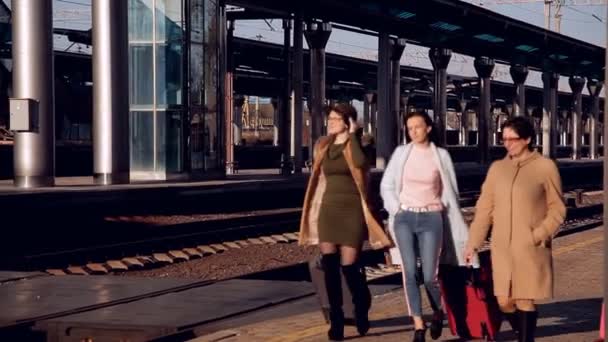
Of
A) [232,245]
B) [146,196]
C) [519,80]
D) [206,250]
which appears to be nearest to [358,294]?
[206,250]

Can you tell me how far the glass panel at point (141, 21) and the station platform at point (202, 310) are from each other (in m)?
20.2

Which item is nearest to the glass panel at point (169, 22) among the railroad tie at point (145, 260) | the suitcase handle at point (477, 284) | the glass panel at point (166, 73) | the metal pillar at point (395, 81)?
the glass panel at point (166, 73)

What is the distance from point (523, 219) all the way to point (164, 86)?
26.3 meters

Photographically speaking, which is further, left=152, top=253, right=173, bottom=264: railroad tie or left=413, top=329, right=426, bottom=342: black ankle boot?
left=152, top=253, right=173, bottom=264: railroad tie

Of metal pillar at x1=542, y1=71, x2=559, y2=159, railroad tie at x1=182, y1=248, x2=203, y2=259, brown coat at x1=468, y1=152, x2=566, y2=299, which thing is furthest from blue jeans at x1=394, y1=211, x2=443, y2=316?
metal pillar at x1=542, y1=71, x2=559, y2=159

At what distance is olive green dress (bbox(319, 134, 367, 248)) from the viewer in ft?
28.9

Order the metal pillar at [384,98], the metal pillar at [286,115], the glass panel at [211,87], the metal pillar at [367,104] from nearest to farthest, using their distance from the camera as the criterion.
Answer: the glass panel at [211,87]
the metal pillar at [286,115]
the metal pillar at [384,98]
the metal pillar at [367,104]

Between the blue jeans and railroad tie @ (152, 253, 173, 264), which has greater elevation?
the blue jeans

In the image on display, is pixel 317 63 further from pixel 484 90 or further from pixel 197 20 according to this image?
pixel 484 90

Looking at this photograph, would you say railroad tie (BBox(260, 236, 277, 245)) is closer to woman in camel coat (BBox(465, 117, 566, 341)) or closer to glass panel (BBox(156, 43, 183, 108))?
glass panel (BBox(156, 43, 183, 108))

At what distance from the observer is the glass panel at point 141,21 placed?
3356cm

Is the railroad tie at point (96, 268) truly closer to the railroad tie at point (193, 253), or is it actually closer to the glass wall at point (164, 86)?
the railroad tie at point (193, 253)

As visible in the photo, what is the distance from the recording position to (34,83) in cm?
2827

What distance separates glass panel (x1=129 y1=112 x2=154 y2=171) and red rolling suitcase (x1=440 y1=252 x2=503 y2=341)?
2525cm
